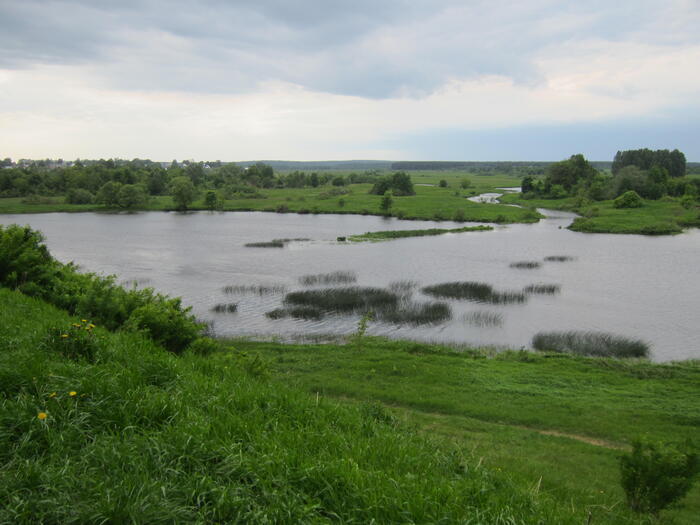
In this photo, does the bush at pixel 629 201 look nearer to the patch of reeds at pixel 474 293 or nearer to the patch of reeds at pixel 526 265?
the patch of reeds at pixel 526 265

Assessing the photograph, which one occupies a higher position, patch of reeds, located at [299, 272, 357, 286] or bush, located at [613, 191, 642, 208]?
bush, located at [613, 191, 642, 208]

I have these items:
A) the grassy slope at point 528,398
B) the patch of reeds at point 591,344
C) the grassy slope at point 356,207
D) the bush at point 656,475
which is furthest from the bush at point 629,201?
the bush at point 656,475

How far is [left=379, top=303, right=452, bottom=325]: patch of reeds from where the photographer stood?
29969 mm

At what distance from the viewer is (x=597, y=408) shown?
1698 cm

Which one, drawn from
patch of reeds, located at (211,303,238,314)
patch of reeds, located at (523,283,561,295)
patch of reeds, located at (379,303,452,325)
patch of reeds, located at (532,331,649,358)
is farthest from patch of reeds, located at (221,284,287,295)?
patch of reeds, located at (523,283,561,295)

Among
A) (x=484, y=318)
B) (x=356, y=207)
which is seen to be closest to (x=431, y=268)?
(x=484, y=318)

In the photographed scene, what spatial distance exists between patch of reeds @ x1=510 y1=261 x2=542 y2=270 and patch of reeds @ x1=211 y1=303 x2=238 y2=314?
29.1 metres

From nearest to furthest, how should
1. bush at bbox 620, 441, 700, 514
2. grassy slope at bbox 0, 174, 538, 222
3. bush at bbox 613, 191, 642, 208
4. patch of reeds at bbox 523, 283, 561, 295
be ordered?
bush at bbox 620, 441, 700, 514 < patch of reeds at bbox 523, 283, 561, 295 < grassy slope at bbox 0, 174, 538, 222 < bush at bbox 613, 191, 642, 208

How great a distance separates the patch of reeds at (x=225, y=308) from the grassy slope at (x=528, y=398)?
7.52 meters

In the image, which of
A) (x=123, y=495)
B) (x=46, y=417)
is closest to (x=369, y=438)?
(x=123, y=495)

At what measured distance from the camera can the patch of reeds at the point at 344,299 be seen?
3278 cm

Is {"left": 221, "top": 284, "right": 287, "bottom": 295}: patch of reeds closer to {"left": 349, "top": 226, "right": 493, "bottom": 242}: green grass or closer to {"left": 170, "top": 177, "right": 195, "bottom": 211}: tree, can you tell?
{"left": 349, "top": 226, "right": 493, "bottom": 242}: green grass

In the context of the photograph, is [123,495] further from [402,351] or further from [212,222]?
[212,222]

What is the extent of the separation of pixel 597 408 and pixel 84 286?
59.5ft
